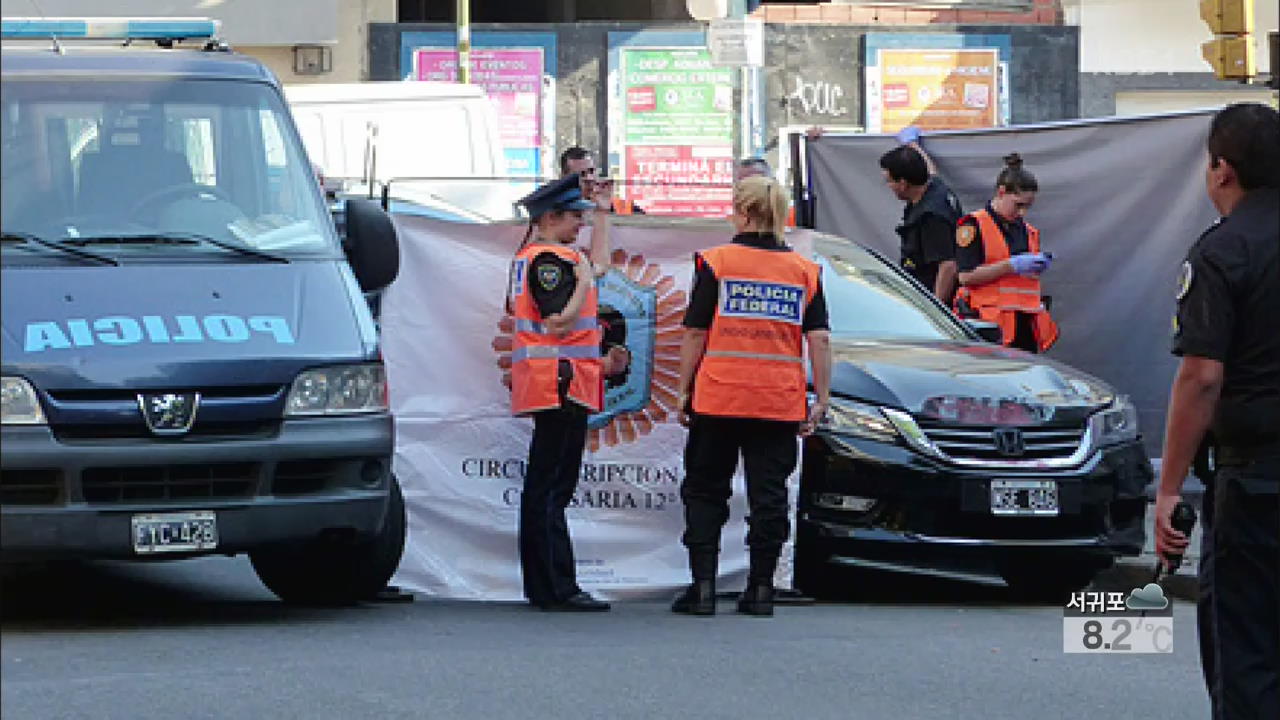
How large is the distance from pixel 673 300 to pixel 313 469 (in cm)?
225

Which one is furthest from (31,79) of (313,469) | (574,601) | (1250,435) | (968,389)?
(968,389)

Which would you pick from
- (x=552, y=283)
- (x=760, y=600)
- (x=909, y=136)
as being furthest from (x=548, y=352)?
(x=909, y=136)

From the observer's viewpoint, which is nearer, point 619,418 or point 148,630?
point 148,630

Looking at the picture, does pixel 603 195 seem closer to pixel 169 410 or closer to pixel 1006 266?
pixel 169 410

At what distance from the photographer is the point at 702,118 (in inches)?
965

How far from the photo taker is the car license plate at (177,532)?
278 inches

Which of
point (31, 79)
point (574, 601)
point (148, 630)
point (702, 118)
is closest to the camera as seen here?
point (31, 79)

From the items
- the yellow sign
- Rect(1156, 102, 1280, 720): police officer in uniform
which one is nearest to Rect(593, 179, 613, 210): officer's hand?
Rect(1156, 102, 1280, 720): police officer in uniform

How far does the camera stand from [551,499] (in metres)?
8.66

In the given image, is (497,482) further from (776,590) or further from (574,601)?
(776,590)

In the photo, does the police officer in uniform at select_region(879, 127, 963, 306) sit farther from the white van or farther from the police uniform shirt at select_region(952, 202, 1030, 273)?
the white van

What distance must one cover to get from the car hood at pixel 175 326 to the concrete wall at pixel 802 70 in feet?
55.1

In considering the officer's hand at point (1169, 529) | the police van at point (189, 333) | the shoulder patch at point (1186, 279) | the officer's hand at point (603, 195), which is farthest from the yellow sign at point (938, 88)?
the officer's hand at point (1169, 529)

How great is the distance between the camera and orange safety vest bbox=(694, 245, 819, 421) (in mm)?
8312
